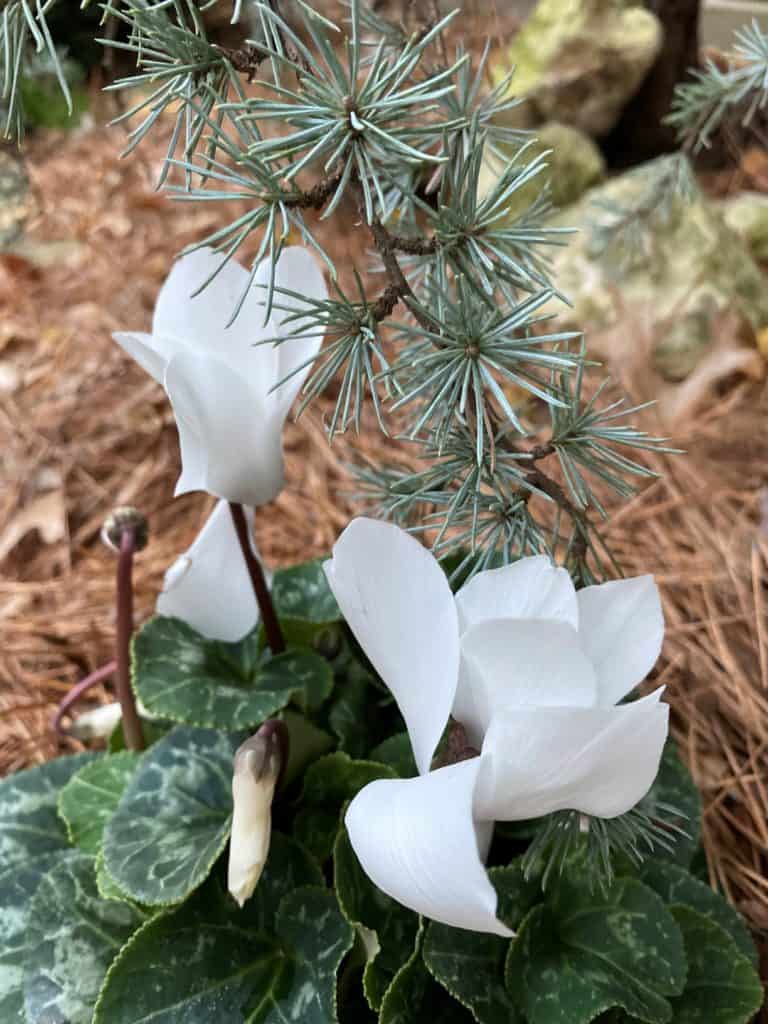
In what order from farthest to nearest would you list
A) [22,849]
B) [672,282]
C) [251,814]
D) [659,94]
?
[659,94], [672,282], [22,849], [251,814]

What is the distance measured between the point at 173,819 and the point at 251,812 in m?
0.17

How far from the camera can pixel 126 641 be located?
0.86 meters

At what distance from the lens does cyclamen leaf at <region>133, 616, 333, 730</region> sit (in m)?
0.76

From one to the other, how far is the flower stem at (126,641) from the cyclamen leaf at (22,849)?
0.28ft

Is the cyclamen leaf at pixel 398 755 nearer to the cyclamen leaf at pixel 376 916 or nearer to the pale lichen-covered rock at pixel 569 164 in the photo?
the cyclamen leaf at pixel 376 916

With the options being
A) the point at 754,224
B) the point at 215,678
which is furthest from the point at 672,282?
the point at 215,678

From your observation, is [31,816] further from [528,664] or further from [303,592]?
[528,664]

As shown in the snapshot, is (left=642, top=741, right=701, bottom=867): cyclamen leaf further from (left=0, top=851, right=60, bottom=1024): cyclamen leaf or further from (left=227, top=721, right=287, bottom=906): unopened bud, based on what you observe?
(left=0, top=851, right=60, bottom=1024): cyclamen leaf

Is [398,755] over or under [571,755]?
under

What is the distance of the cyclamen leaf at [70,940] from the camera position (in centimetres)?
73

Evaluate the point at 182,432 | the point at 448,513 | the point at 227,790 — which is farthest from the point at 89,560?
the point at 448,513

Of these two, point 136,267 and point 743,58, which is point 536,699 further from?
point 136,267

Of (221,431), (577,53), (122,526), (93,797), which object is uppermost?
(577,53)

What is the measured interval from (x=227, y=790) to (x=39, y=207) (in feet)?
5.70
